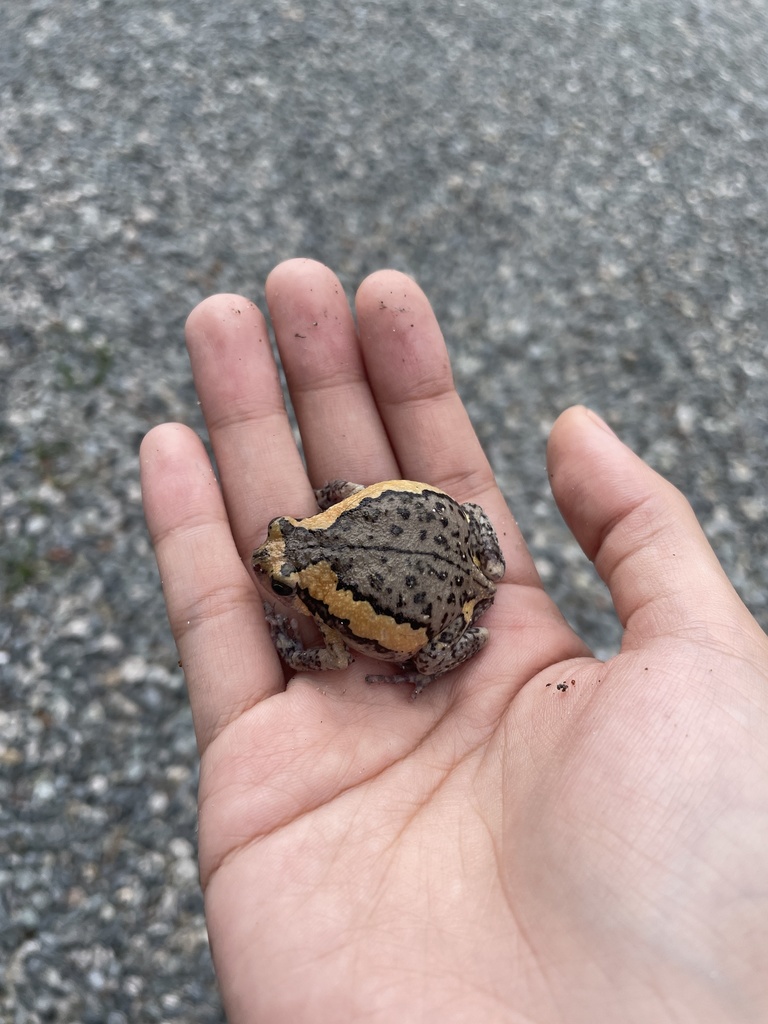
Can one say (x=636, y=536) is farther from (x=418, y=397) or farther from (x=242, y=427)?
(x=242, y=427)

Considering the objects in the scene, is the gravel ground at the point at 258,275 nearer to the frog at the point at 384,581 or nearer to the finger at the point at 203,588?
the finger at the point at 203,588

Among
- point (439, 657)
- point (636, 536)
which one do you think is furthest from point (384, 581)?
point (636, 536)

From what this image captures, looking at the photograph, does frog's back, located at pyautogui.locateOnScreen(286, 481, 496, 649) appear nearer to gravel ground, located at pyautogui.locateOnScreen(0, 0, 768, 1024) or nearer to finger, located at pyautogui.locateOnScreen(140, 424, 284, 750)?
finger, located at pyautogui.locateOnScreen(140, 424, 284, 750)

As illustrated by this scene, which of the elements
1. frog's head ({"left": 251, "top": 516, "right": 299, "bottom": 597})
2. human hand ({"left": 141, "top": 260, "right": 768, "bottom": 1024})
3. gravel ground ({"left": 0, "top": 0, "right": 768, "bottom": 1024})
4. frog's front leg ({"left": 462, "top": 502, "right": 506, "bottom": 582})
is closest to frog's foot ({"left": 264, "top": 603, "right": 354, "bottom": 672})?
human hand ({"left": 141, "top": 260, "right": 768, "bottom": 1024})

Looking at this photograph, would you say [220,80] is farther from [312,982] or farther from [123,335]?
[312,982]

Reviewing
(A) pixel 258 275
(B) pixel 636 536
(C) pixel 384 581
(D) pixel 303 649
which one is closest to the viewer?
(B) pixel 636 536

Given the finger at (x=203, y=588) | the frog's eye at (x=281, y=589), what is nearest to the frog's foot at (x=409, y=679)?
the finger at (x=203, y=588)

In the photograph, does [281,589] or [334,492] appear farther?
[334,492]
